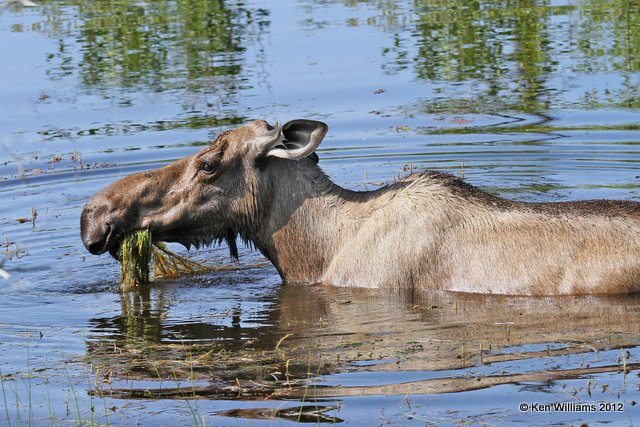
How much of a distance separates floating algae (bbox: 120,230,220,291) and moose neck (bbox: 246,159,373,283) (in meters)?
0.81

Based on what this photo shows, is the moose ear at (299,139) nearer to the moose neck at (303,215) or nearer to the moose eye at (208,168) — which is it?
the moose neck at (303,215)

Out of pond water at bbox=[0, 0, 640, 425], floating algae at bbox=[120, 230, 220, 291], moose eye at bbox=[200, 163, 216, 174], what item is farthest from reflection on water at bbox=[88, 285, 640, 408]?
moose eye at bbox=[200, 163, 216, 174]

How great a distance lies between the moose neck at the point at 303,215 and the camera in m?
9.54

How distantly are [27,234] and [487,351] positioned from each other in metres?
5.58

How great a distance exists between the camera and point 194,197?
9539mm

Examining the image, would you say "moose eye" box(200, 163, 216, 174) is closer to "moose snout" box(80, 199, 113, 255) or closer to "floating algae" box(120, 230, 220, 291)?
"floating algae" box(120, 230, 220, 291)

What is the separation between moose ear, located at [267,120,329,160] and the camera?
9031 mm

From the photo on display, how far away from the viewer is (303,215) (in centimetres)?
961

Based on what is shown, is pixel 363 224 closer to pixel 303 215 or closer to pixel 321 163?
pixel 303 215

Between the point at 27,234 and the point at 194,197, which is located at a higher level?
the point at 194,197

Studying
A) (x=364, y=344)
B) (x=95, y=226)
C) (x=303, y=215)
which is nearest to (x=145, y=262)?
(x=95, y=226)

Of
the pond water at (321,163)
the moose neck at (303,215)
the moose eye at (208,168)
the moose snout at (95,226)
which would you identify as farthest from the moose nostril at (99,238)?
the moose neck at (303,215)

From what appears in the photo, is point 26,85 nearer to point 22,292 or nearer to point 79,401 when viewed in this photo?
point 22,292

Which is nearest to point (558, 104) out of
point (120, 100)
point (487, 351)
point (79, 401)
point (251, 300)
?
point (120, 100)
